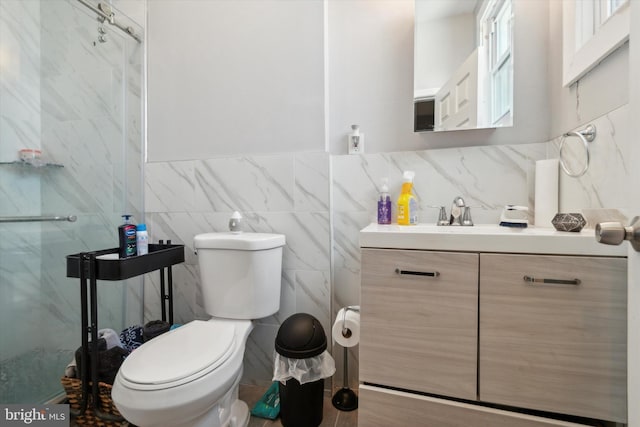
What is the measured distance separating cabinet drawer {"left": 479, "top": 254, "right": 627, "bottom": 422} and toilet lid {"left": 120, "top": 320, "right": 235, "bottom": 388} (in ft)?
2.78

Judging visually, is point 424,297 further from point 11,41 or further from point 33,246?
point 11,41

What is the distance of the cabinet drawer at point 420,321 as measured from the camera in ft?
2.83

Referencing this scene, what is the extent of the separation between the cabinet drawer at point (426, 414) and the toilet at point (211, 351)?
1.58ft

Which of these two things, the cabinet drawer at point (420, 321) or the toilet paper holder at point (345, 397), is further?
the toilet paper holder at point (345, 397)

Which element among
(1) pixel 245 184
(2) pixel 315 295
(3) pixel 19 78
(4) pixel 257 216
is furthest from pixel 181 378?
(3) pixel 19 78

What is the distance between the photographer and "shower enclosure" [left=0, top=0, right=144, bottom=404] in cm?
151

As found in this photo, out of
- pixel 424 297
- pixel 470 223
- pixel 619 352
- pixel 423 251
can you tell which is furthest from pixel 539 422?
pixel 470 223

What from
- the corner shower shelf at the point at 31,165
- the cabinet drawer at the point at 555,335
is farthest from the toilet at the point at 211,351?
the corner shower shelf at the point at 31,165

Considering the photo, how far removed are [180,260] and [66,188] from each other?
0.84 m

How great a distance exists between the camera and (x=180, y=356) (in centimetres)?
97

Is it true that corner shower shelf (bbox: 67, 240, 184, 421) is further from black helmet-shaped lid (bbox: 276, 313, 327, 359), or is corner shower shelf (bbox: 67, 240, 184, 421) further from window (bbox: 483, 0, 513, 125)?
window (bbox: 483, 0, 513, 125)

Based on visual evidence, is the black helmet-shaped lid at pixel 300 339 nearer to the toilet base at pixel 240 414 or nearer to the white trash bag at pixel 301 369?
the white trash bag at pixel 301 369

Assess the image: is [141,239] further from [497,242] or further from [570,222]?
[570,222]

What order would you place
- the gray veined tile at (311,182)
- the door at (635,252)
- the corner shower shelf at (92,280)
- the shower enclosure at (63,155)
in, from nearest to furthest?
the door at (635,252), the corner shower shelf at (92,280), the gray veined tile at (311,182), the shower enclosure at (63,155)
